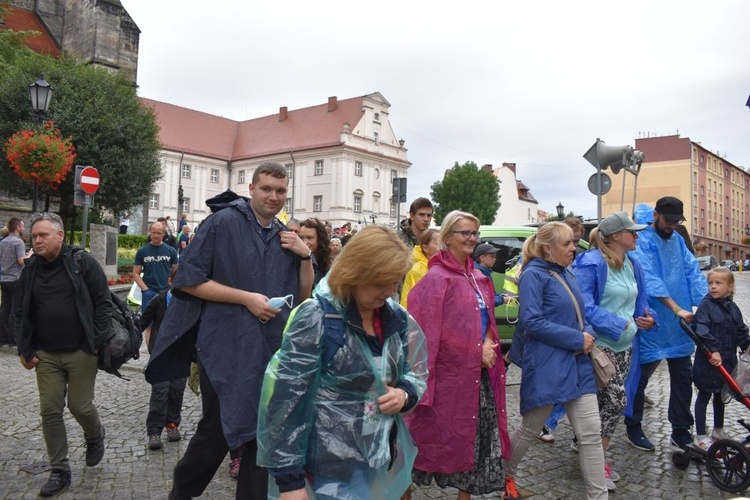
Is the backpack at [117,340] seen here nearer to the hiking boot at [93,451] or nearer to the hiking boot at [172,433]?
the hiking boot at [93,451]

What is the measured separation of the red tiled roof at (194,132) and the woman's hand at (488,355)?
206 feet

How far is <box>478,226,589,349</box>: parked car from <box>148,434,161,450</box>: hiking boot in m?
5.20

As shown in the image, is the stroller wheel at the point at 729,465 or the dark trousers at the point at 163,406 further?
the dark trousers at the point at 163,406

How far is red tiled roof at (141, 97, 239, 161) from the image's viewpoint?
2501 inches

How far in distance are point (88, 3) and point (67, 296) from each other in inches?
1366

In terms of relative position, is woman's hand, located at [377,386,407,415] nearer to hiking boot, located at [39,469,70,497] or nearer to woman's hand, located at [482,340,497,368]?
woman's hand, located at [482,340,497,368]

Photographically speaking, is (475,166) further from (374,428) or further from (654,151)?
(374,428)

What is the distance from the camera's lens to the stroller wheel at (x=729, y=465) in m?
4.17

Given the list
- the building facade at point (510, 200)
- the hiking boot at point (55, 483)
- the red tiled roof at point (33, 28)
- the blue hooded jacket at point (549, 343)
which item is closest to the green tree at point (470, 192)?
the building facade at point (510, 200)

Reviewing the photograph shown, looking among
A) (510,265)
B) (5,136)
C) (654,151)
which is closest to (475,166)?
(654,151)

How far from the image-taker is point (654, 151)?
237ft

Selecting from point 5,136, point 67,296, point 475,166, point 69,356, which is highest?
point 475,166

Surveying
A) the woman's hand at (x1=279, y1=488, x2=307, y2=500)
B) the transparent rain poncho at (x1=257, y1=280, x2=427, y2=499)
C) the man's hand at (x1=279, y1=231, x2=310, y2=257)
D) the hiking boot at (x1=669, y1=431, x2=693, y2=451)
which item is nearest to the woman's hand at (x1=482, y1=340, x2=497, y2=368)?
the man's hand at (x1=279, y1=231, x2=310, y2=257)

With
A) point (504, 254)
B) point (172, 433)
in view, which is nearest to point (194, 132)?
point (504, 254)
